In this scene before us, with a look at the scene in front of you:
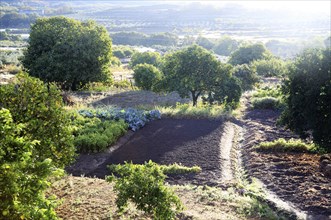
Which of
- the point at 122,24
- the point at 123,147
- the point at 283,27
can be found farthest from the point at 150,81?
the point at 283,27

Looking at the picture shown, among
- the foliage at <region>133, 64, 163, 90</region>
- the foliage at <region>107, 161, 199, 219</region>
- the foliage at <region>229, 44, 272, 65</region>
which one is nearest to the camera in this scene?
the foliage at <region>107, 161, 199, 219</region>

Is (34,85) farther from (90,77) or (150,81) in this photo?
(150,81)

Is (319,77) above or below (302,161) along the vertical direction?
above

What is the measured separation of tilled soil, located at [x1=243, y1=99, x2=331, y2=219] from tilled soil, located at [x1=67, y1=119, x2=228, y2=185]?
1.22 m

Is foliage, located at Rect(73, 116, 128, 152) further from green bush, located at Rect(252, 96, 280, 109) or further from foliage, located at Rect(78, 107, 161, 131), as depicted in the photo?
green bush, located at Rect(252, 96, 280, 109)

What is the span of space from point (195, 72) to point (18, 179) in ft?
58.7

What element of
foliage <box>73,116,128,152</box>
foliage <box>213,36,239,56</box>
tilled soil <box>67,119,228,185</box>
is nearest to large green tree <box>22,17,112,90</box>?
foliage <box>73,116,128,152</box>

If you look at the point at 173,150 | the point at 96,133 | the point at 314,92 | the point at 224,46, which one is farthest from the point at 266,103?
the point at 224,46

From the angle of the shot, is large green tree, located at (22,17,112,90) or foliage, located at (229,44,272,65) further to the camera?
foliage, located at (229,44,272,65)

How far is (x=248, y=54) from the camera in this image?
6525 cm

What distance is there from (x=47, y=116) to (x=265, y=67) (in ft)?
159

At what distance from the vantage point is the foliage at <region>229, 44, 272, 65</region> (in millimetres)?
63775

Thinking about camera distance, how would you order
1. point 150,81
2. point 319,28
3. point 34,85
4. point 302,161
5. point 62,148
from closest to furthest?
point 34,85 → point 62,148 → point 302,161 → point 150,81 → point 319,28

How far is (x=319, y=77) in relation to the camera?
36.7 feet
